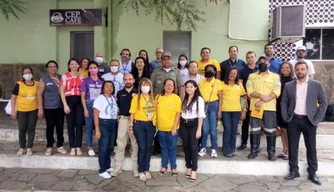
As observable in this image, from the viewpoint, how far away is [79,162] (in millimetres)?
5629

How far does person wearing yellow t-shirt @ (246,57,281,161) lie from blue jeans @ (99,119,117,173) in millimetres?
2496

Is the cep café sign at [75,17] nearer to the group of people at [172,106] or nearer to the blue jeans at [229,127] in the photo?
the group of people at [172,106]

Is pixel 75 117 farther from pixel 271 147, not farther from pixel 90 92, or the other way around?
pixel 271 147

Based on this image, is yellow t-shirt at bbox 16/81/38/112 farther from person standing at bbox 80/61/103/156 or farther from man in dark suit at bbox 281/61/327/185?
man in dark suit at bbox 281/61/327/185

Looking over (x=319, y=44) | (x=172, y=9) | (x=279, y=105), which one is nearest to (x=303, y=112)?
(x=279, y=105)

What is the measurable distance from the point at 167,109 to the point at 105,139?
1.17 m

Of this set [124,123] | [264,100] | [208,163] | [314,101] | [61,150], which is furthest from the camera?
[61,150]

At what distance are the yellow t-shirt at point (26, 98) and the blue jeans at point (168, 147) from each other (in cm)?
246

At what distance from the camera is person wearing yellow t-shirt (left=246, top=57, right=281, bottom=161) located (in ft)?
17.6

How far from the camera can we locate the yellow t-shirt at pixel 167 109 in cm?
505

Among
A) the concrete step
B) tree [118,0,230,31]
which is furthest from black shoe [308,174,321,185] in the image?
tree [118,0,230,31]

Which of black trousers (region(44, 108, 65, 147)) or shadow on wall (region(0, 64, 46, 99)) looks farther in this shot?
shadow on wall (region(0, 64, 46, 99))

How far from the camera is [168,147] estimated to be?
17.2 ft

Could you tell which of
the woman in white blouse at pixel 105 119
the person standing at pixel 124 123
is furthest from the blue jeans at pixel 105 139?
the person standing at pixel 124 123
